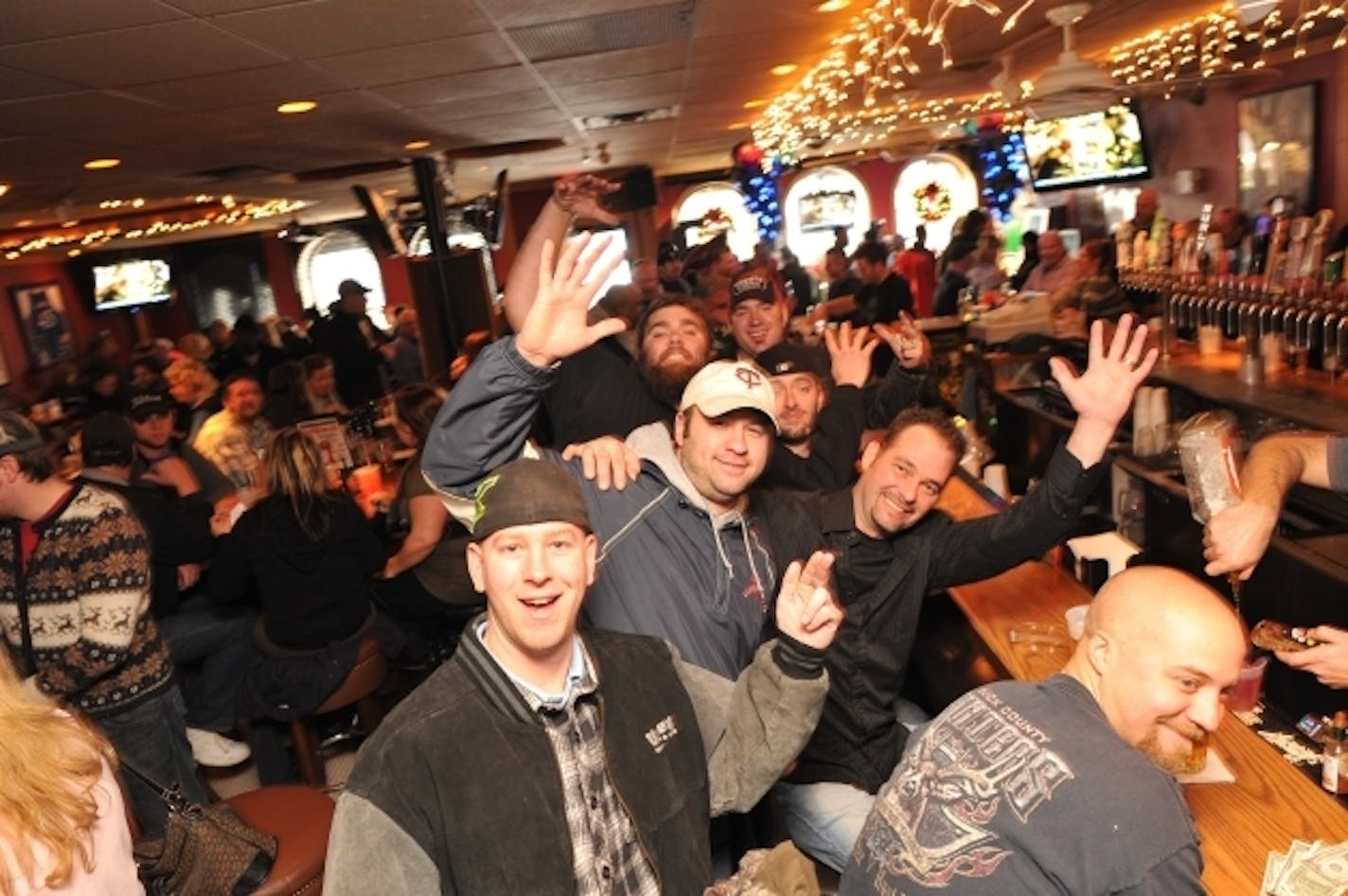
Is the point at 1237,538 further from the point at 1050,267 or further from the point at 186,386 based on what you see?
the point at 1050,267

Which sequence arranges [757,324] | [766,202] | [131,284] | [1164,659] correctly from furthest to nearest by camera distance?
[766,202] < [131,284] < [757,324] < [1164,659]

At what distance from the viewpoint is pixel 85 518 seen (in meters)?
3.17

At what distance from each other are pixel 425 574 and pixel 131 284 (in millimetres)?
14049

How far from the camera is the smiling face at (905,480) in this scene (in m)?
2.99

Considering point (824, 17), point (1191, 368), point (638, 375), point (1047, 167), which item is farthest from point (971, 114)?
point (638, 375)

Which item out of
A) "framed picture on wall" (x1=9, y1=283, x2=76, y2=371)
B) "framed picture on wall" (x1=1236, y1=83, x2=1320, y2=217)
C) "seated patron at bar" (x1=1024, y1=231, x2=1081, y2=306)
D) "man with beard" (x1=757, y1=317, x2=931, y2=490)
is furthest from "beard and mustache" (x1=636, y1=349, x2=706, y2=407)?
"framed picture on wall" (x1=9, y1=283, x2=76, y2=371)

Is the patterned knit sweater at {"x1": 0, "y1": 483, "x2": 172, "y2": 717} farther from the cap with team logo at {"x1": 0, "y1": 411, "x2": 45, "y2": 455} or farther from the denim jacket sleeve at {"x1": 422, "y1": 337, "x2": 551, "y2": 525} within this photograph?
the denim jacket sleeve at {"x1": 422, "y1": 337, "x2": 551, "y2": 525}

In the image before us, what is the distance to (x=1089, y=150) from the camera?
11547mm

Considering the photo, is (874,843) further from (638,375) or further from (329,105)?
(329,105)

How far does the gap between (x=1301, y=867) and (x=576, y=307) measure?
5.54ft

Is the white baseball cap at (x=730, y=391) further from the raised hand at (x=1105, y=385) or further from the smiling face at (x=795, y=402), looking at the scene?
the smiling face at (x=795, y=402)

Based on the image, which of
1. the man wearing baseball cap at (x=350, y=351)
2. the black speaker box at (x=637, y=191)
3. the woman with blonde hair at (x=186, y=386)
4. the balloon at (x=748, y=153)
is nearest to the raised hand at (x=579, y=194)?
the woman with blonde hair at (x=186, y=386)

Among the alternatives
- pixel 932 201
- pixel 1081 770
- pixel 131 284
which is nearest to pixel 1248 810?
pixel 1081 770

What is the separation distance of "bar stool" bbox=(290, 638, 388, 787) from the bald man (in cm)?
271
